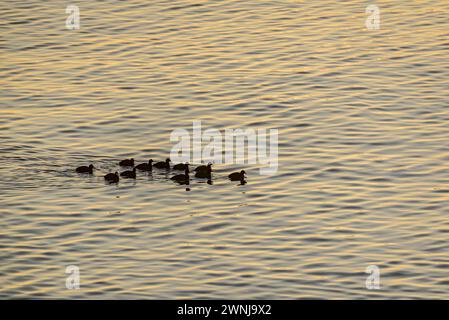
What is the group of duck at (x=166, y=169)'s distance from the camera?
2734 centimetres

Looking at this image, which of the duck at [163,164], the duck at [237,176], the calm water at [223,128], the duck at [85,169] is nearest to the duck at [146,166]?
the duck at [163,164]

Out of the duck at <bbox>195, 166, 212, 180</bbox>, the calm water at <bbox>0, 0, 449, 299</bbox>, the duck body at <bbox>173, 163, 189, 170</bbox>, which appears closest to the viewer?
the calm water at <bbox>0, 0, 449, 299</bbox>

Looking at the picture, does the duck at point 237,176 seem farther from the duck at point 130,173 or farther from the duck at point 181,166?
the duck at point 130,173

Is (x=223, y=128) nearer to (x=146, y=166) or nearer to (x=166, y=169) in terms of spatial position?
(x=166, y=169)

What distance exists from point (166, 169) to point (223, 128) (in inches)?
123

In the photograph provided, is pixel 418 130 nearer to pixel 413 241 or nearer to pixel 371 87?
pixel 371 87

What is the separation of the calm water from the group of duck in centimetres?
27

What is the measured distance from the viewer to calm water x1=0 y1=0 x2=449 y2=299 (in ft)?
75.9

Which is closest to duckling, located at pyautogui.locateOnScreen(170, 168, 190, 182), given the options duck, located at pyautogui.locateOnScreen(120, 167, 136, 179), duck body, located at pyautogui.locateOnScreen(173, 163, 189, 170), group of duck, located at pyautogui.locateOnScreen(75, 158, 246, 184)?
group of duck, located at pyautogui.locateOnScreen(75, 158, 246, 184)

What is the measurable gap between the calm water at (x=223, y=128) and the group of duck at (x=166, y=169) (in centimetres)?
27

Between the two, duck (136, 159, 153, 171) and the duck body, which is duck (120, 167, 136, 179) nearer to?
duck (136, 159, 153, 171)

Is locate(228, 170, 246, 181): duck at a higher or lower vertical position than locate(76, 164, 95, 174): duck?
lower

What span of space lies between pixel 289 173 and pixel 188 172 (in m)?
2.44

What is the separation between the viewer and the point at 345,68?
3481cm
